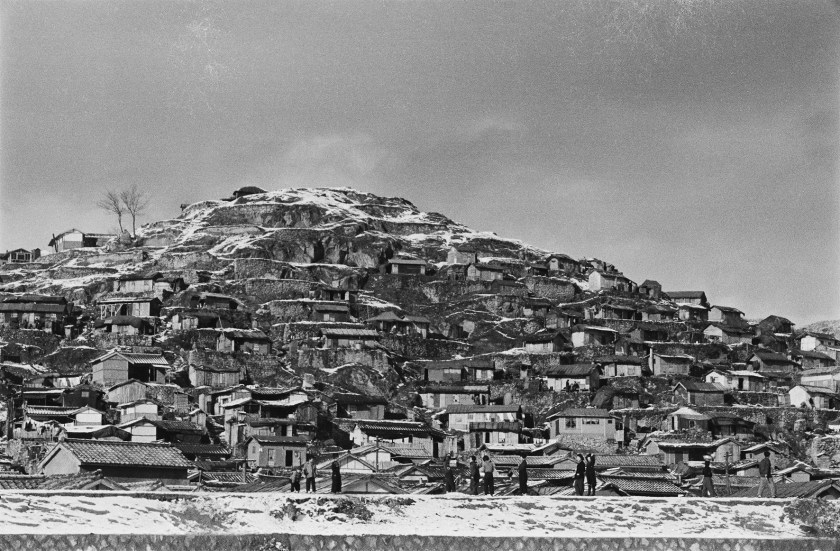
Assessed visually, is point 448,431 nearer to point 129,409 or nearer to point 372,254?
point 129,409

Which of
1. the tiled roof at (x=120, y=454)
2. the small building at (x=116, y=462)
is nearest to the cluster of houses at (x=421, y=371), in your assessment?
the tiled roof at (x=120, y=454)

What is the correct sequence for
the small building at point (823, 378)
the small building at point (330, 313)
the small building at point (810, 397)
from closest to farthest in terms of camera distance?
the small building at point (810, 397)
the small building at point (823, 378)
the small building at point (330, 313)

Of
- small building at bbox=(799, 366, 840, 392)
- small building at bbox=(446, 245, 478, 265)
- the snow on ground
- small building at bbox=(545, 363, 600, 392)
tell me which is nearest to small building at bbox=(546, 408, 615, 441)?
small building at bbox=(545, 363, 600, 392)

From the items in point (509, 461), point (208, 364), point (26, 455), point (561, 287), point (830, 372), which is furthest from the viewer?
point (561, 287)

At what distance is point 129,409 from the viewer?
6109cm

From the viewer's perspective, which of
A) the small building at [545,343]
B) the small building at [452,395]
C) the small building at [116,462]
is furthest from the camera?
the small building at [545,343]

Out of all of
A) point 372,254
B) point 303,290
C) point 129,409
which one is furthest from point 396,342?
point 129,409

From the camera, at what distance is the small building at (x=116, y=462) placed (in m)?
26.4

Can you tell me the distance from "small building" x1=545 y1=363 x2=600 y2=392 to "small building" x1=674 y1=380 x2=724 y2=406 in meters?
4.67

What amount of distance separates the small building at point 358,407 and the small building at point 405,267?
24.3 m

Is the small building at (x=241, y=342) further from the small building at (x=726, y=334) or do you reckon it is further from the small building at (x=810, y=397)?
Result: the small building at (x=810, y=397)

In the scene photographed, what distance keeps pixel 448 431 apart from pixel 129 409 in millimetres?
16809

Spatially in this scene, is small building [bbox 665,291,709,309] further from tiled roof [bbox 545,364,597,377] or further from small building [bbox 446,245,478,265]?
tiled roof [bbox 545,364,597,377]

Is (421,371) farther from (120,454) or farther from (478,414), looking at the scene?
(120,454)
